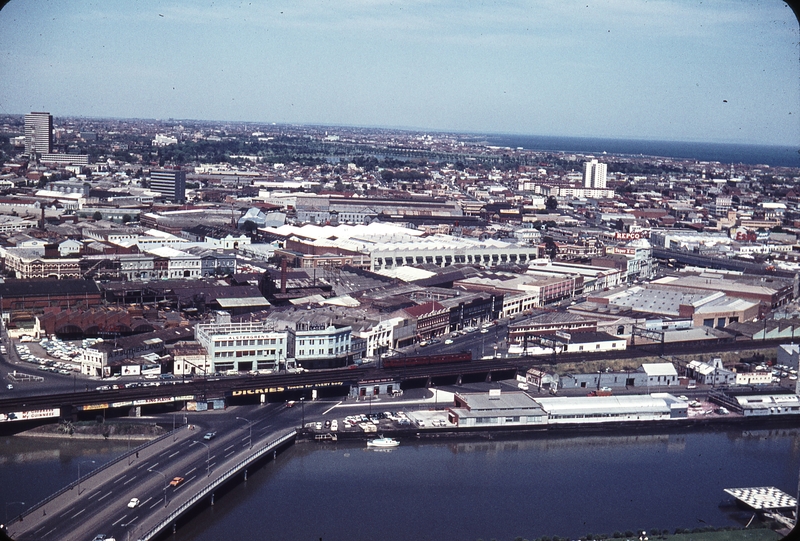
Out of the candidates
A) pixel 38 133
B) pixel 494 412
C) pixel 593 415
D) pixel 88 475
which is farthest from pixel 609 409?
pixel 38 133

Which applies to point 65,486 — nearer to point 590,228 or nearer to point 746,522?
point 746,522

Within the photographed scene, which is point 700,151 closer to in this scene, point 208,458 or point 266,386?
point 266,386

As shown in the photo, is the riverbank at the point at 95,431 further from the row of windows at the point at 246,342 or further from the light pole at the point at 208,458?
the row of windows at the point at 246,342

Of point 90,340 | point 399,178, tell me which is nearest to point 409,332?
point 90,340

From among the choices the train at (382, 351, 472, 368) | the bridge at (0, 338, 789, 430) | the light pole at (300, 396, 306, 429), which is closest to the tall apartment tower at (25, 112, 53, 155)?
the train at (382, 351, 472, 368)

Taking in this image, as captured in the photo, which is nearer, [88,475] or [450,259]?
[88,475]

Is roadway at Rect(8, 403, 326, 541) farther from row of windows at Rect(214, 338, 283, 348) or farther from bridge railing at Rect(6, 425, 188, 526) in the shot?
row of windows at Rect(214, 338, 283, 348)
